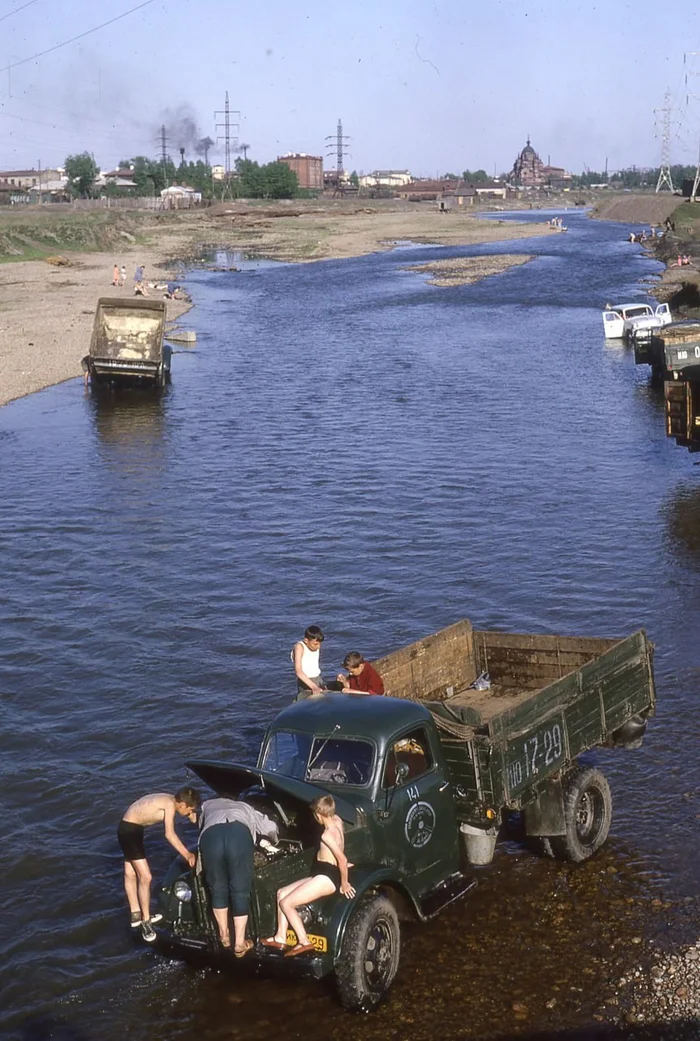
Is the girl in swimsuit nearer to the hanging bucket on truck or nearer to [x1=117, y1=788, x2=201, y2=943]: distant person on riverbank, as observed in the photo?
[x1=117, y1=788, x2=201, y2=943]: distant person on riverbank

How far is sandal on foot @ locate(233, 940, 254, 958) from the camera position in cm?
932

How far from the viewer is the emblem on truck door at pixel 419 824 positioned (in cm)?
1043

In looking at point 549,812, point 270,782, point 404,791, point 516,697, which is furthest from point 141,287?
point 270,782

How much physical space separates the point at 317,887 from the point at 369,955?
83 cm

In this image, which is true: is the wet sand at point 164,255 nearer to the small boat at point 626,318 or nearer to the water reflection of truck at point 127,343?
the water reflection of truck at point 127,343

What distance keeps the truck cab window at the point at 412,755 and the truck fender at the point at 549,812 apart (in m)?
1.61

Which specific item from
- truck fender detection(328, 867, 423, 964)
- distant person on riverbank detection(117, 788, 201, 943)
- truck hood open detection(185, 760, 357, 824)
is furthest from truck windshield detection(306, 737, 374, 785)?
distant person on riverbank detection(117, 788, 201, 943)

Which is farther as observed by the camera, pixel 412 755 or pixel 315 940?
pixel 412 755

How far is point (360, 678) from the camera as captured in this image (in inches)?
472

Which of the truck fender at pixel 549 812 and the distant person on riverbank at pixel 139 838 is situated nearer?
the distant person on riverbank at pixel 139 838

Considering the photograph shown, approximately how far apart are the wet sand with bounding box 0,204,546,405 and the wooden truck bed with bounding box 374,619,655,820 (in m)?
29.5

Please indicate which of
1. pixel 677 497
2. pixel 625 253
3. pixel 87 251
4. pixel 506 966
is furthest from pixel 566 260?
pixel 506 966

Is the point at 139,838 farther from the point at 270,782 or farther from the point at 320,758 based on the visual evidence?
the point at 320,758

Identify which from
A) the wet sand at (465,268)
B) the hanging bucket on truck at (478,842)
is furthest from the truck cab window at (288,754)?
the wet sand at (465,268)
